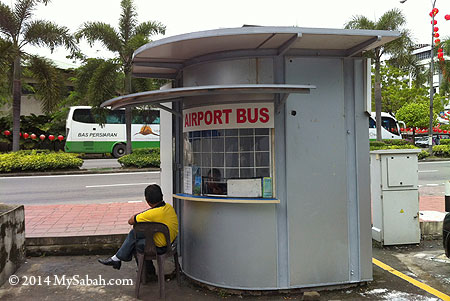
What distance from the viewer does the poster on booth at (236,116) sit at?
3.82m

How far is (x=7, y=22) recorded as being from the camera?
16.1m

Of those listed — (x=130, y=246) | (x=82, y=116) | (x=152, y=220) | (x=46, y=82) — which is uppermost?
(x=46, y=82)

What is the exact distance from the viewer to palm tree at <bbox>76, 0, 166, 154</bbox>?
18.0 m

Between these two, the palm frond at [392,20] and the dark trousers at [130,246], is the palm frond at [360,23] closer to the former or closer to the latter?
A: the palm frond at [392,20]

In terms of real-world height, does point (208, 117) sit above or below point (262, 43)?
below

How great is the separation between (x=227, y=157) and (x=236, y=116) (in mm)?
453

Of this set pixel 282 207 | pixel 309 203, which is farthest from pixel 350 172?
pixel 282 207

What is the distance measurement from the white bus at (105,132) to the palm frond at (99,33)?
650cm

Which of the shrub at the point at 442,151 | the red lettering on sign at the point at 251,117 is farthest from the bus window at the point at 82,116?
the red lettering on sign at the point at 251,117

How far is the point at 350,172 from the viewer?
13.2 ft

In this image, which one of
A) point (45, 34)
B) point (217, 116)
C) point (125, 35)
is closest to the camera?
point (217, 116)

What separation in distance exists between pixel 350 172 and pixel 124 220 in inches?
170

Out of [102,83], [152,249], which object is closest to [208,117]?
[152,249]

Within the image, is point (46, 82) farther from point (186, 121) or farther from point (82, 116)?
point (186, 121)
